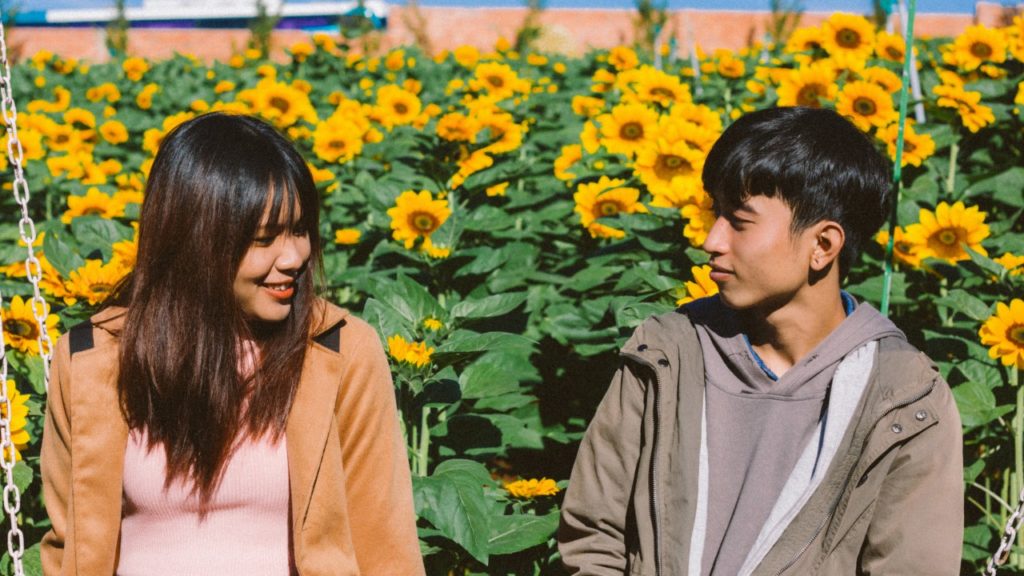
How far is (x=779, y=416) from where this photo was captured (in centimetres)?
171

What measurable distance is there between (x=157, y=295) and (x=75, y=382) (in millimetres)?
179

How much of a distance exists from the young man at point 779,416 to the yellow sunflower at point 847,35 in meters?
2.27

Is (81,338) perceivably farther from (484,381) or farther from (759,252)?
(759,252)

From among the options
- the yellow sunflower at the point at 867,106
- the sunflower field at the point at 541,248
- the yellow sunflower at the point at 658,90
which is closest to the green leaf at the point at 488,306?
the sunflower field at the point at 541,248

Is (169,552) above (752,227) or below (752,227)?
below

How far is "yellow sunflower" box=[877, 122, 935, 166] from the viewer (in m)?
3.18

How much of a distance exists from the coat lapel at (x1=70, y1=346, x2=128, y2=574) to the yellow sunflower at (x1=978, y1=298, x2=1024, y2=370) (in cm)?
167

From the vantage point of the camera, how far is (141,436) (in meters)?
1.73

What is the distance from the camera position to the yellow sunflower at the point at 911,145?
318 centimetres

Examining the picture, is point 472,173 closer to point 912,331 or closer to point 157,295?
point 912,331

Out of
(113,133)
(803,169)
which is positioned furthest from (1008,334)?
(113,133)

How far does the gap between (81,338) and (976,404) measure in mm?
1807

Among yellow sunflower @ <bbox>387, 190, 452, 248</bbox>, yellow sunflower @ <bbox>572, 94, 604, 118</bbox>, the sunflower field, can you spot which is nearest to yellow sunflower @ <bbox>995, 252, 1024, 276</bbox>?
the sunflower field

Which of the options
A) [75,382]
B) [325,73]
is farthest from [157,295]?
[325,73]
